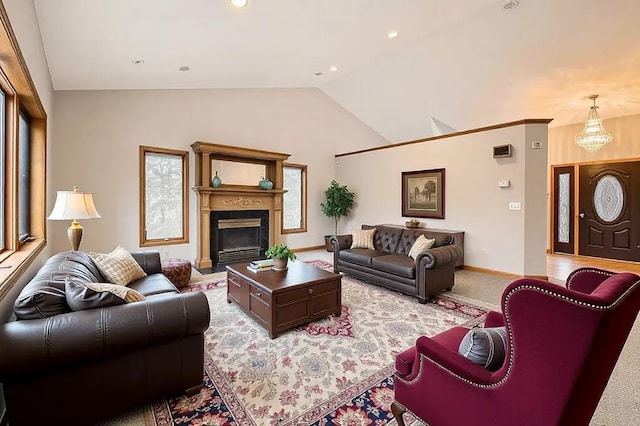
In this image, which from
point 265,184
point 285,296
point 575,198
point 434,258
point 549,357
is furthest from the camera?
point 575,198

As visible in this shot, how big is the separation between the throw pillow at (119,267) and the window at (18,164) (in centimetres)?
49

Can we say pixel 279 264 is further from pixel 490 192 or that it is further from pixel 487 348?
pixel 490 192

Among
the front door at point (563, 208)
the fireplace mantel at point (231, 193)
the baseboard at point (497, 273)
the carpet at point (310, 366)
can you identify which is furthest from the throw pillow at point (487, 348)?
the front door at point (563, 208)

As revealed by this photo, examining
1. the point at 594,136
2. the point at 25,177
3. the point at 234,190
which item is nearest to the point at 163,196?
the point at 234,190

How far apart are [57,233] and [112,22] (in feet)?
10.7

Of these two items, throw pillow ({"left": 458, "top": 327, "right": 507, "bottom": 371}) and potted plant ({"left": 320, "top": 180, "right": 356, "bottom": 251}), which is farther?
potted plant ({"left": 320, "top": 180, "right": 356, "bottom": 251})

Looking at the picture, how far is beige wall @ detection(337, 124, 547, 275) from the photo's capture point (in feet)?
15.4

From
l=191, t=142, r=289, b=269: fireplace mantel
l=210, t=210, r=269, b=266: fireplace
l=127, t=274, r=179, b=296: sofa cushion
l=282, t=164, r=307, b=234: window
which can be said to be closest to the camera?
l=127, t=274, r=179, b=296: sofa cushion

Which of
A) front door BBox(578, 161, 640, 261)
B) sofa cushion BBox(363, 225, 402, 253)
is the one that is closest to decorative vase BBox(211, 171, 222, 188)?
sofa cushion BBox(363, 225, 402, 253)

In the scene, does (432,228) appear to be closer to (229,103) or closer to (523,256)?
(523,256)

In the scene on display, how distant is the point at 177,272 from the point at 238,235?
2.22 meters

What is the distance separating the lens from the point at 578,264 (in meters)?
5.82

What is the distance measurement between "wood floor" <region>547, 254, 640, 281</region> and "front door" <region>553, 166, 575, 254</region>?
0.37 meters

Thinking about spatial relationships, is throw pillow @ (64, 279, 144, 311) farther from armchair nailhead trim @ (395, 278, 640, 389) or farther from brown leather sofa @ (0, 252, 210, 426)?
armchair nailhead trim @ (395, 278, 640, 389)
